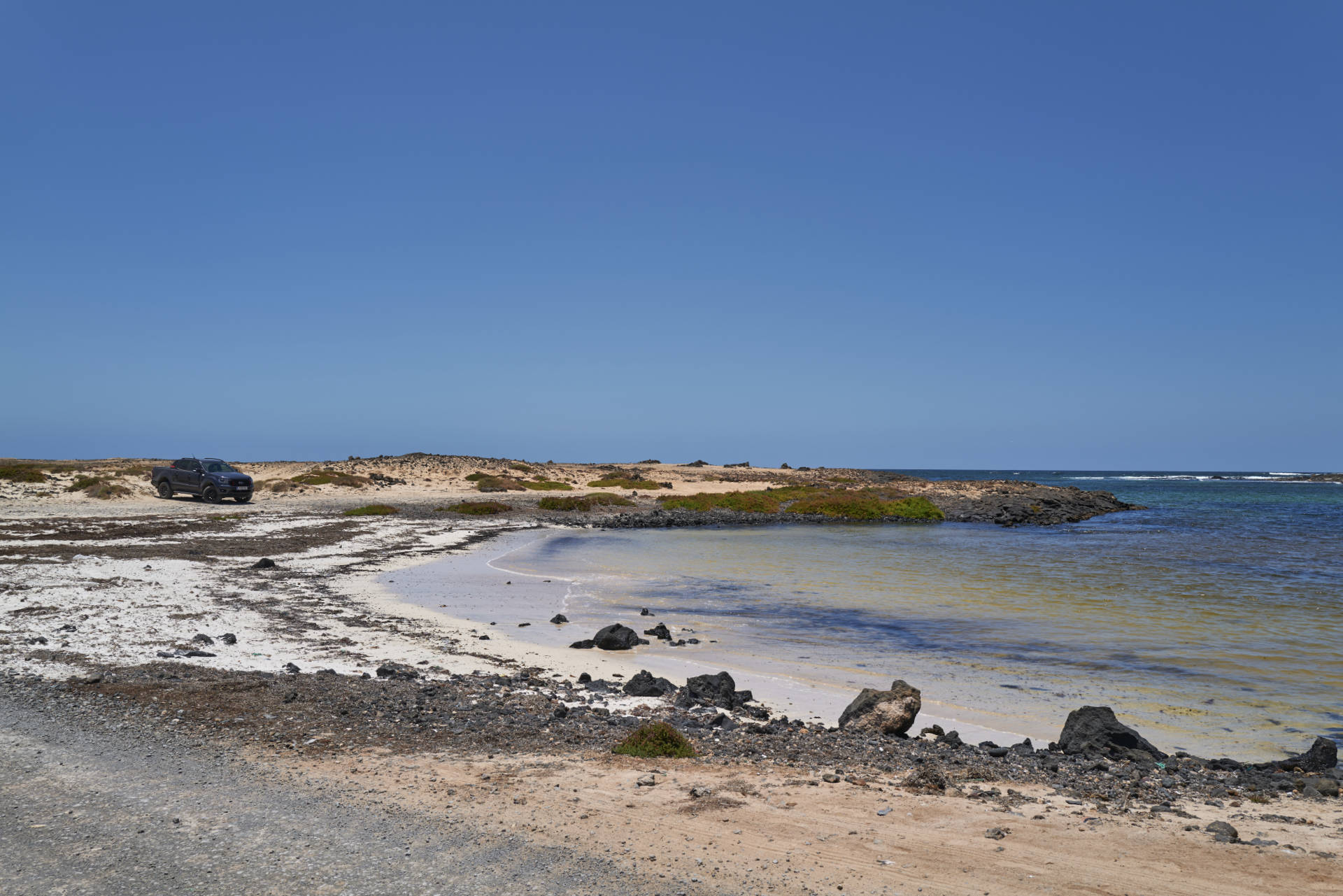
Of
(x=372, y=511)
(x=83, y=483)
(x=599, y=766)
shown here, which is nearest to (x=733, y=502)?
(x=372, y=511)

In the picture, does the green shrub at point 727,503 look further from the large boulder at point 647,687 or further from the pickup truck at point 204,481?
the large boulder at point 647,687

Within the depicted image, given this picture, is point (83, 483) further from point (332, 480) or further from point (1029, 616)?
point (1029, 616)

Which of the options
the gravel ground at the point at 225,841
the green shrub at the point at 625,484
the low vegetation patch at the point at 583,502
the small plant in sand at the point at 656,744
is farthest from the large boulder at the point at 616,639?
the green shrub at the point at 625,484

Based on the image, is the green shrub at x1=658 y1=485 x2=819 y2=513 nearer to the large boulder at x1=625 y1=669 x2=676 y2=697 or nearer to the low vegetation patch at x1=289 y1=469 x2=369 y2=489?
the low vegetation patch at x1=289 y1=469 x2=369 y2=489

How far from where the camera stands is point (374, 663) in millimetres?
11609

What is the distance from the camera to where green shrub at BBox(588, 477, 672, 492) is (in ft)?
211

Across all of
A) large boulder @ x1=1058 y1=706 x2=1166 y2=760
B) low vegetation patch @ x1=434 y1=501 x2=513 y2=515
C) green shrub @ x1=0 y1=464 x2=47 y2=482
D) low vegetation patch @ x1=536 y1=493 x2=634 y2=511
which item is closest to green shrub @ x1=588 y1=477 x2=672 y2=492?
low vegetation patch @ x1=536 y1=493 x2=634 y2=511

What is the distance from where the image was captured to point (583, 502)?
165 ft

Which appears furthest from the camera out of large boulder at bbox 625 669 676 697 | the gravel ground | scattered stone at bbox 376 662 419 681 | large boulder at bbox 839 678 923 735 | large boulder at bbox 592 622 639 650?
large boulder at bbox 592 622 639 650

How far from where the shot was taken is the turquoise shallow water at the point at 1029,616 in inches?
444

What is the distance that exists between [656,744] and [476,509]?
38506mm

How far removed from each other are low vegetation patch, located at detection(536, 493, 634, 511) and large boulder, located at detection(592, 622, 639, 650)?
35588 millimetres

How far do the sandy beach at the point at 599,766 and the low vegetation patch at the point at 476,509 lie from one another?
94.6 feet

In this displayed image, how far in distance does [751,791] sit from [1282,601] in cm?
2054
